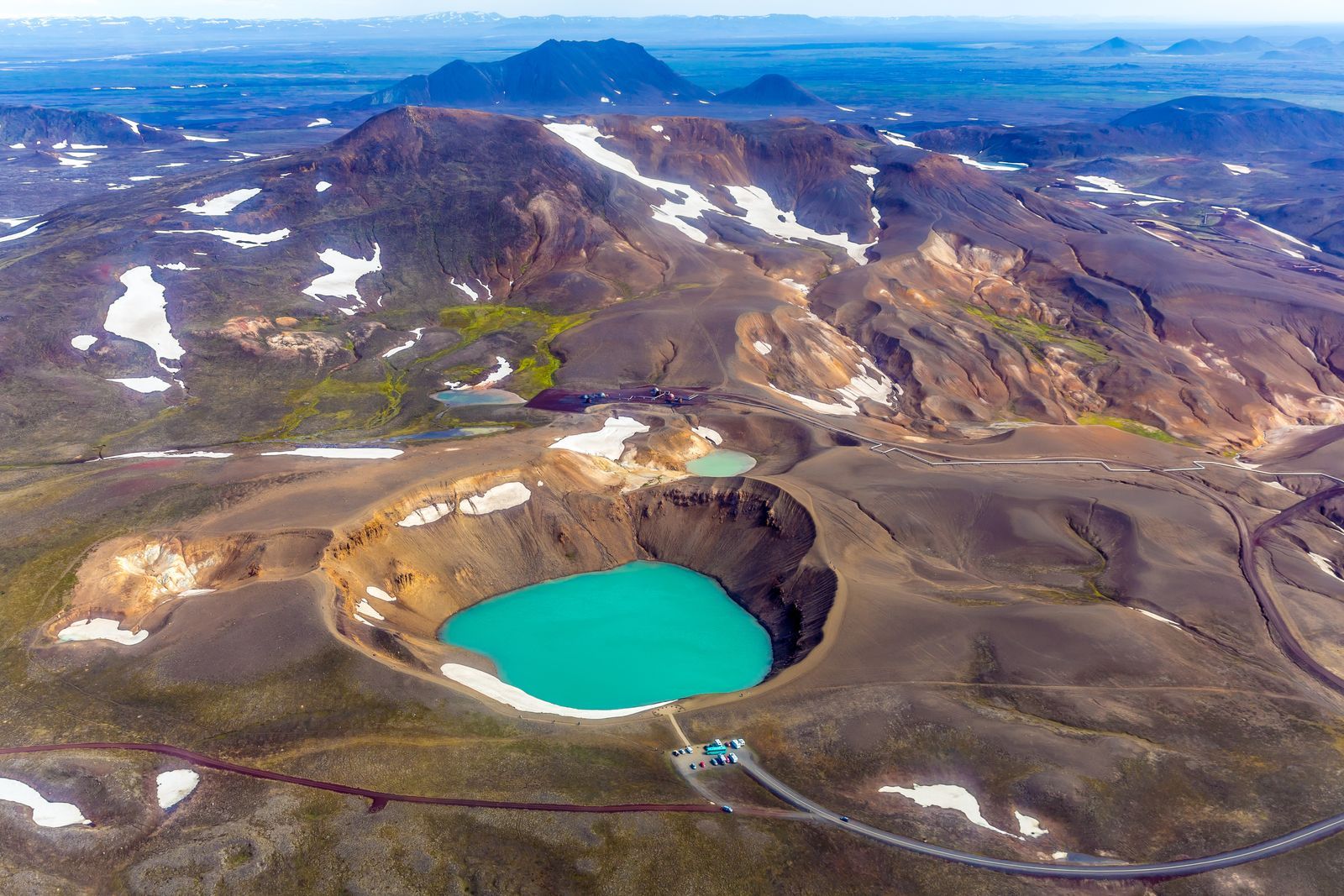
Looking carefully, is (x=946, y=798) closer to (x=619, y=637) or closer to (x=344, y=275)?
(x=619, y=637)

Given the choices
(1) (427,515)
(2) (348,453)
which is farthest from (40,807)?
(2) (348,453)

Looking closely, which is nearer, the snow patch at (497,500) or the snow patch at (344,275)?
the snow patch at (497,500)

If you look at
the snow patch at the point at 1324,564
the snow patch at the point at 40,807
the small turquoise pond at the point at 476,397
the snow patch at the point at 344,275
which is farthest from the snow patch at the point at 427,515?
the snow patch at the point at 1324,564

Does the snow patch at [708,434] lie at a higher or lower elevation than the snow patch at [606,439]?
lower

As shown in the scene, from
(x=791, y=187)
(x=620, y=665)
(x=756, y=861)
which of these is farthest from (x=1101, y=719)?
(x=791, y=187)

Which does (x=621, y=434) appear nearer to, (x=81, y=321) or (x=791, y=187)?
(x=81, y=321)

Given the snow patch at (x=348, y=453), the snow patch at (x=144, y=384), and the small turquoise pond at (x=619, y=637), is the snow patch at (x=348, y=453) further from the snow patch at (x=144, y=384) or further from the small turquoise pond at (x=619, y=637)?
the snow patch at (x=144, y=384)

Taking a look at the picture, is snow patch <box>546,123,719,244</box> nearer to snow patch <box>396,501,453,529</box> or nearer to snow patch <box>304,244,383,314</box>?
snow patch <box>304,244,383,314</box>

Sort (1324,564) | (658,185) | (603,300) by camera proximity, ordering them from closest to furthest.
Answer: (1324,564) → (603,300) → (658,185)
